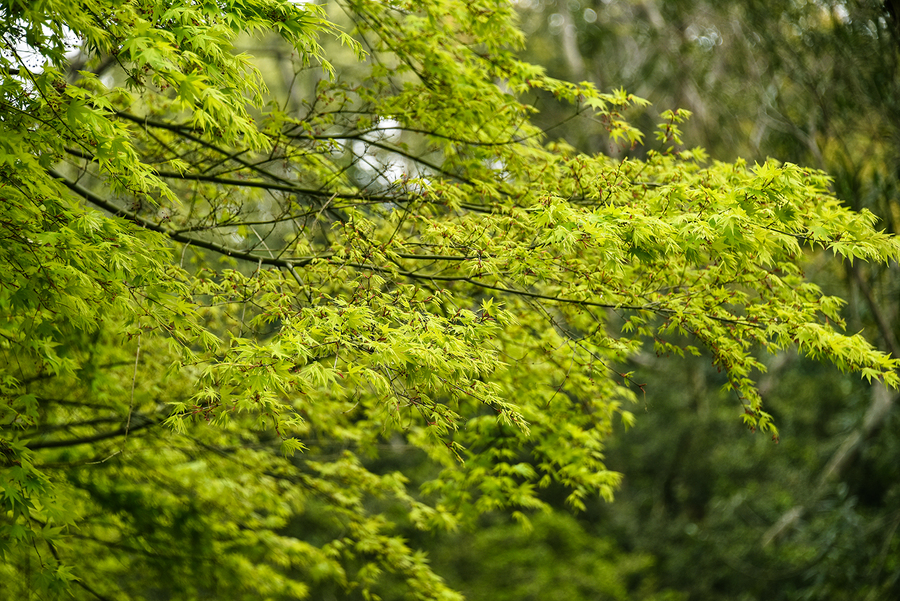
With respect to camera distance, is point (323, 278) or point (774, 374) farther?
point (774, 374)

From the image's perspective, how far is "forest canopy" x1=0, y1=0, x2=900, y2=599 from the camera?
9.70 ft

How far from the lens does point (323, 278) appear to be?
12.7 ft

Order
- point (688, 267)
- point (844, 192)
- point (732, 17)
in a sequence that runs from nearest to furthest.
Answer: point (688, 267)
point (844, 192)
point (732, 17)

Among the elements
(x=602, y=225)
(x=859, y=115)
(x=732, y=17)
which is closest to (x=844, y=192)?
(x=859, y=115)

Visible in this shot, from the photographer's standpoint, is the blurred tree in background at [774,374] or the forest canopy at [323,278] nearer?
the forest canopy at [323,278]

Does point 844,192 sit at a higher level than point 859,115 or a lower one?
lower

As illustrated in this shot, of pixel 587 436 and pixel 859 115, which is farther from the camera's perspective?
pixel 859 115

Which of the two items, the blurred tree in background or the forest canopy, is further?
the blurred tree in background

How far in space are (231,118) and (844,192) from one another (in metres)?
8.06

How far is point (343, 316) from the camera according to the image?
3145 mm

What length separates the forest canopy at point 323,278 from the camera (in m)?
2.96

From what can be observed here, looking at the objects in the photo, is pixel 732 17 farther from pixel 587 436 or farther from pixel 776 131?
pixel 587 436

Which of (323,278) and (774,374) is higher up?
(774,374)

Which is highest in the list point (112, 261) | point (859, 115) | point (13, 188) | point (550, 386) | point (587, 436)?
point (859, 115)
